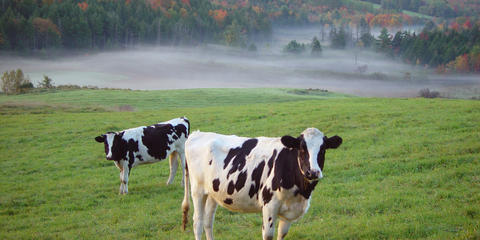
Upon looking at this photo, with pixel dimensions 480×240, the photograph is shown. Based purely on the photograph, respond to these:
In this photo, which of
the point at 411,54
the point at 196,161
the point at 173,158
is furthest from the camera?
the point at 411,54

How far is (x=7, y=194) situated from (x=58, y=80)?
10725cm

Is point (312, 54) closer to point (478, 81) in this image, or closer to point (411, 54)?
point (411, 54)

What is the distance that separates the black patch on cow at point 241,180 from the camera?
26.2 ft

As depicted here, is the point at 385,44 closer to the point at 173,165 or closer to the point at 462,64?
the point at 462,64

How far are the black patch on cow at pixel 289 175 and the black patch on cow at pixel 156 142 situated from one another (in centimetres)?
898

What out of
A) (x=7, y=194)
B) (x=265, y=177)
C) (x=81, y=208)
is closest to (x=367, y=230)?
(x=265, y=177)

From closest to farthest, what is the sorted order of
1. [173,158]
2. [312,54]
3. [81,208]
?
[81,208] → [173,158] → [312,54]

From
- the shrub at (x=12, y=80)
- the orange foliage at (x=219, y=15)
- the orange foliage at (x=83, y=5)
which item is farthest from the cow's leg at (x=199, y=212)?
the orange foliage at (x=219, y=15)

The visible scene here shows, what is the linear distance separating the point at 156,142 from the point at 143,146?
1.61 ft

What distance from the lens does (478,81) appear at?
118062 mm

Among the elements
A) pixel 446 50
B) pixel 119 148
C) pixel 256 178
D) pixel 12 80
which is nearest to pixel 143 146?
pixel 119 148

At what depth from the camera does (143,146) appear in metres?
15.8

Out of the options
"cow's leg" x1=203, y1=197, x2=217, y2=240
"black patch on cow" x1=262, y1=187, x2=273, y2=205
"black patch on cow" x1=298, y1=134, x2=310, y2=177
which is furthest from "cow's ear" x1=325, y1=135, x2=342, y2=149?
"cow's leg" x1=203, y1=197, x2=217, y2=240

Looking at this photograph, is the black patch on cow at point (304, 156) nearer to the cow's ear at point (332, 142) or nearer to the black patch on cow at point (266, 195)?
the cow's ear at point (332, 142)
